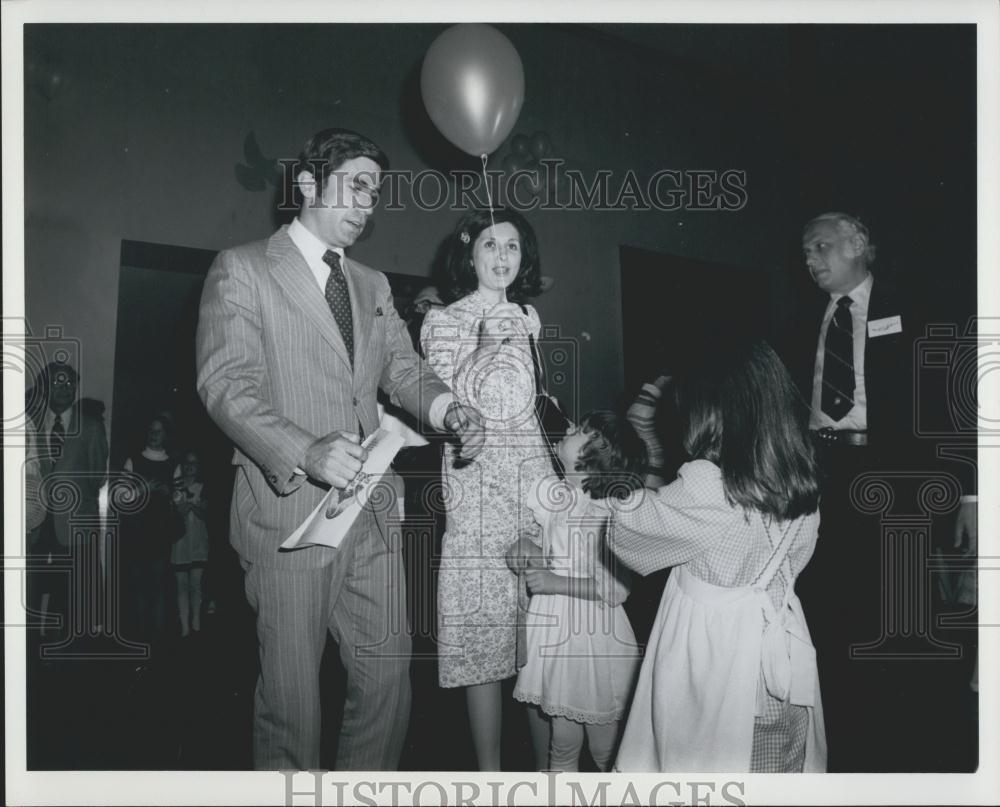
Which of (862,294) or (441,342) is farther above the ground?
(862,294)

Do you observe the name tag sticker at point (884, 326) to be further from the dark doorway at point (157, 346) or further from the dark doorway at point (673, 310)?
the dark doorway at point (157, 346)

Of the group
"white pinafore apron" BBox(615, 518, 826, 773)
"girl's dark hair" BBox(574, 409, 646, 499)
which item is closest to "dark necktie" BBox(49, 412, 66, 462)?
"girl's dark hair" BBox(574, 409, 646, 499)

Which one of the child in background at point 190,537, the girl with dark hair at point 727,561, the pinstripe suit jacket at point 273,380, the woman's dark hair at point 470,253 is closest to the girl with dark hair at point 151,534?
the child in background at point 190,537

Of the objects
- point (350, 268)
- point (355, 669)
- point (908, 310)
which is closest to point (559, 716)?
point (355, 669)

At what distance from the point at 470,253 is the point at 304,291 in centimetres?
54

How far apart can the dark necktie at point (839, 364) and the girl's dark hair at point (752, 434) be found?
1.75 feet

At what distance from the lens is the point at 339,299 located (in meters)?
2.39

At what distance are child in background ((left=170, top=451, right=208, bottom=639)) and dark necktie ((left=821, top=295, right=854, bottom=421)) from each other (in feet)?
6.26

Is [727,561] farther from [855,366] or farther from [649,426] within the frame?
[855,366]

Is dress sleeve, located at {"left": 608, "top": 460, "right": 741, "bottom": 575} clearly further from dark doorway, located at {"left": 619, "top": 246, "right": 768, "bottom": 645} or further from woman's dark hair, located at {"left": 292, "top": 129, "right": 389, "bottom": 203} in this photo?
woman's dark hair, located at {"left": 292, "top": 129, "right": 389, "bottom": 203}

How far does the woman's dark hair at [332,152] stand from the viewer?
8.11 feet

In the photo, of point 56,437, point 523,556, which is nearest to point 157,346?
point 56,437

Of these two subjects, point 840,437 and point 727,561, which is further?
point 840,437

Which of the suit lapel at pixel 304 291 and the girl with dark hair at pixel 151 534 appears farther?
the girl with dark hair at pixel 151 534
